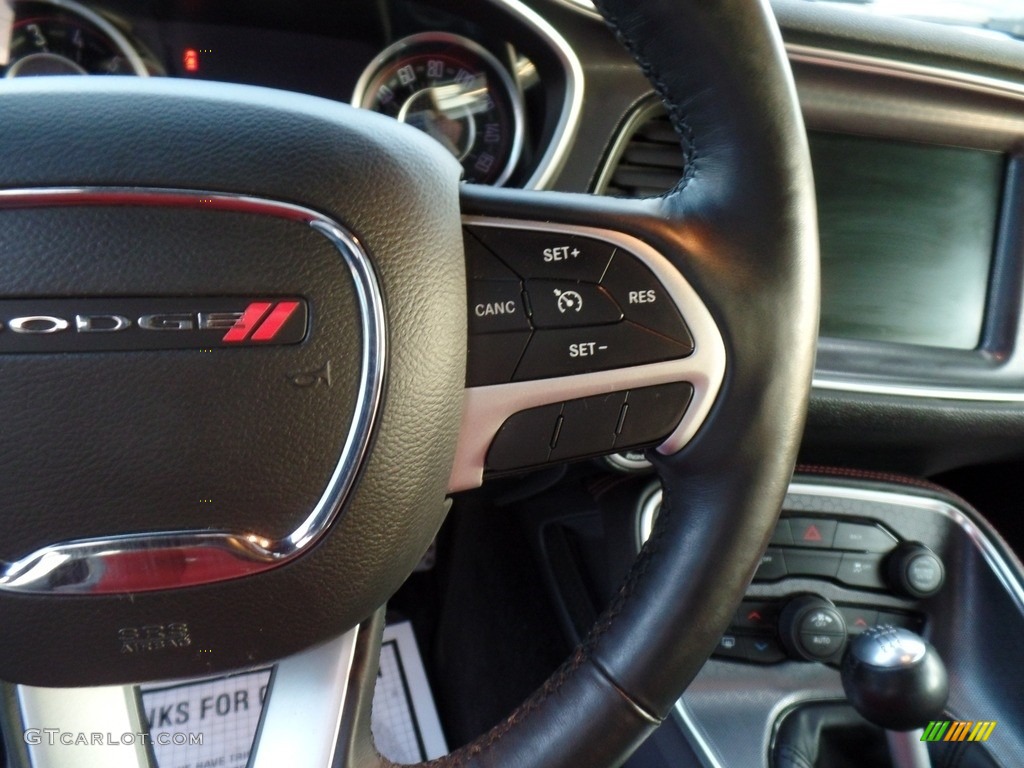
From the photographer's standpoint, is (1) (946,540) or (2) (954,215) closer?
(1) (946,540)

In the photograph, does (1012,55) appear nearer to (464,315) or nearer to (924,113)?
(924,113)

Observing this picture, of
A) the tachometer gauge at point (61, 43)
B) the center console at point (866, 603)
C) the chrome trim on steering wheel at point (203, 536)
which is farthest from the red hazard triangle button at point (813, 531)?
the tachometer gauge at point (61, 43)

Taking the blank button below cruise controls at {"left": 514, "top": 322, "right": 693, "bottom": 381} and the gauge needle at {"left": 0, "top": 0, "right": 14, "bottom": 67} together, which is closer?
the blank button below cruise controls at {"left": 514, "top": 322, "right": 693, "bottom": 381}

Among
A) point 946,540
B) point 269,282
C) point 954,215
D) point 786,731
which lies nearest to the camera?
point 269,282

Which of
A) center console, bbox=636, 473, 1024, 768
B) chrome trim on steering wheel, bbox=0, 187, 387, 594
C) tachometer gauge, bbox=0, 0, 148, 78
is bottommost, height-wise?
center console, bbox=636, 473, 1024, 768

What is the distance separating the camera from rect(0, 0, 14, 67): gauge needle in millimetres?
958

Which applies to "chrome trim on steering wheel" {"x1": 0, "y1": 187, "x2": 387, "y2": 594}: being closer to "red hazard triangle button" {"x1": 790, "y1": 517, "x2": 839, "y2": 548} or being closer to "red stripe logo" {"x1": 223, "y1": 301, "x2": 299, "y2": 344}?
"red stripe logo" {"x1": 223, "y1": 301, "x2": 299, "y2": 344}

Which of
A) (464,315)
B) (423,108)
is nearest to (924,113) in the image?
(423,108)

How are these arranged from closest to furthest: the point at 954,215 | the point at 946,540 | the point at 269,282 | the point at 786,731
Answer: the point at 269,282
the point at 786,731
the point at 946,540
the point at 954,215

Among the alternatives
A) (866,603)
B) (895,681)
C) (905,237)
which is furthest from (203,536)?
(905,237)

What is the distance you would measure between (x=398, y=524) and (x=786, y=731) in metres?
0.64

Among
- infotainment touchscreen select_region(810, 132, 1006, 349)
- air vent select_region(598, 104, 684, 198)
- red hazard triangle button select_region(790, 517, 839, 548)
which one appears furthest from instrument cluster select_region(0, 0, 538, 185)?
red hazard triangle button select_region(790, 517, 839, 548)

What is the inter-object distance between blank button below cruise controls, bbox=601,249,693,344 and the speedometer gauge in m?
0.49

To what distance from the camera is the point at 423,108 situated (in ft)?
3.59
